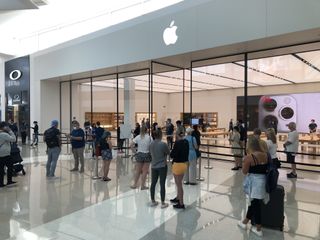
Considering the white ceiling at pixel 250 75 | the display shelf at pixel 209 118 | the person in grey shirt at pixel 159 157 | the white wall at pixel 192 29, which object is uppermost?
the white wall at pixel 192 29

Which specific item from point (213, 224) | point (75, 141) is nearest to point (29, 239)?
point (213, 224)

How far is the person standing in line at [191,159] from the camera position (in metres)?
6.67

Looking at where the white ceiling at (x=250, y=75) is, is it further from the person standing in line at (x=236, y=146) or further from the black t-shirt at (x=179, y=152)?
the black t-shirt at (x=179, y=152)

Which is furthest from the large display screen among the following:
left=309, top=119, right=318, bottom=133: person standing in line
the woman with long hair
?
the woman with long hair

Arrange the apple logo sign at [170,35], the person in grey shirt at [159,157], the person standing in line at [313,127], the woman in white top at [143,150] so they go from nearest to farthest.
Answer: the person in grey shirt at [159,157]
the woman in white top at [143,150]
the apple logo sign at [170,35]
the person standing in line at [313,127]

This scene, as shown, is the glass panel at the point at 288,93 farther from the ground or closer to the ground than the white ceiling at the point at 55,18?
closer to the ground

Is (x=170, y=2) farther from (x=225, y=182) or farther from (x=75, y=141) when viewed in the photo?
(x=225, y=182)

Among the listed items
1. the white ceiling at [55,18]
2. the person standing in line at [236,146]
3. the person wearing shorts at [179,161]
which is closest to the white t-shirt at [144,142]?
the person wearing shorts at [179,161]

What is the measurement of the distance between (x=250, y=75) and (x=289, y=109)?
18.0 feet

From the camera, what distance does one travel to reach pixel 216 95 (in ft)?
50.4

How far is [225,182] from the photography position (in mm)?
7148

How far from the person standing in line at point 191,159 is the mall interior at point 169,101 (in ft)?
1.10

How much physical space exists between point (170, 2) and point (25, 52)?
1240 centimetres

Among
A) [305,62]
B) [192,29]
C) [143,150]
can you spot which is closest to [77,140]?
[143,150]
